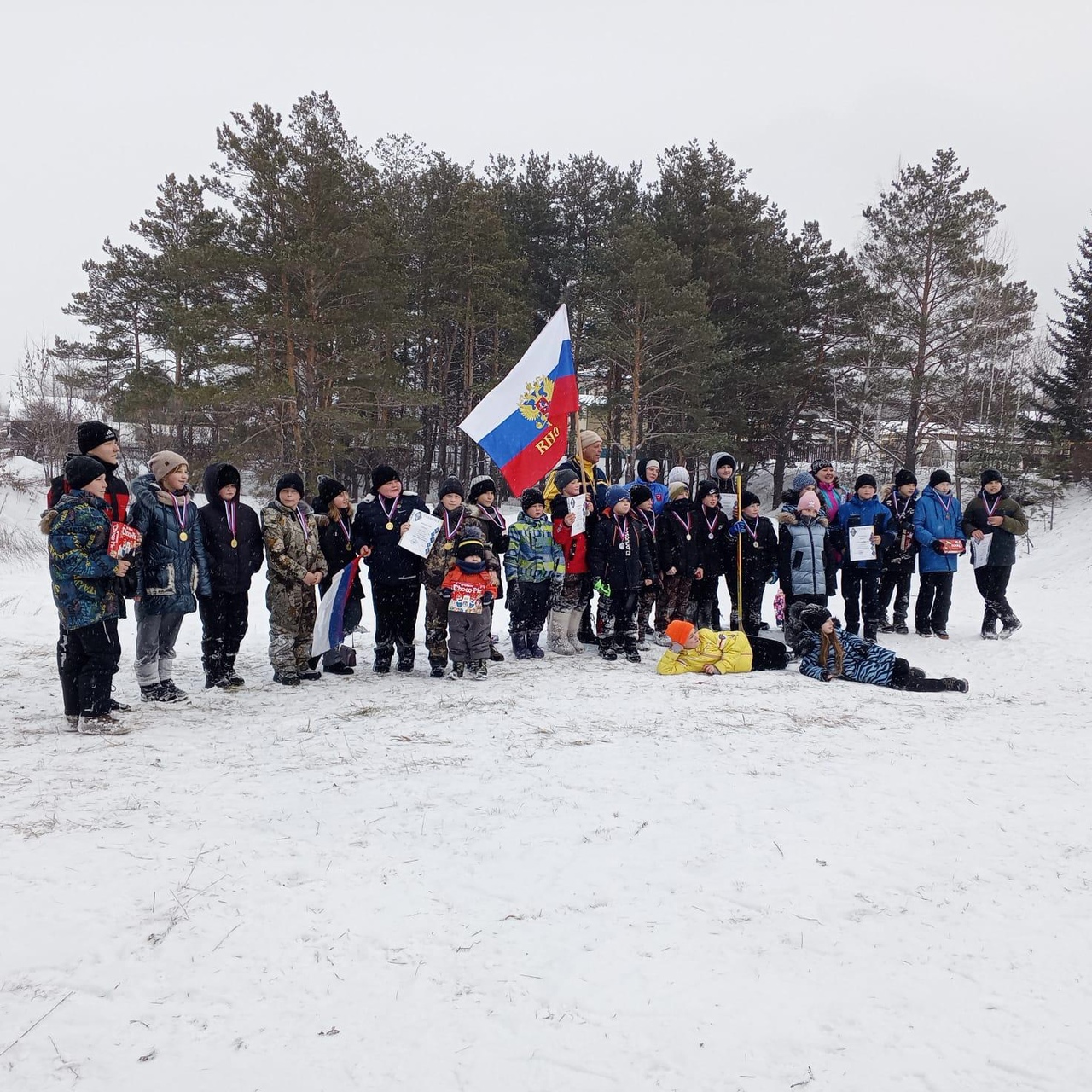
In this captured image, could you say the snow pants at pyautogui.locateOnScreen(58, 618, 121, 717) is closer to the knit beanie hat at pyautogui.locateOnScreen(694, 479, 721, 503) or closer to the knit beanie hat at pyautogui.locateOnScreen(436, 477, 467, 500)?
the knit beanie hat at pyautogui.locateOnScreen(436, 477, 467, 500)

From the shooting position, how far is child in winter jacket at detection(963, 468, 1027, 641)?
1012cm

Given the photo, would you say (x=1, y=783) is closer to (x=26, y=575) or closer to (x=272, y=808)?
(x=272, y=808)

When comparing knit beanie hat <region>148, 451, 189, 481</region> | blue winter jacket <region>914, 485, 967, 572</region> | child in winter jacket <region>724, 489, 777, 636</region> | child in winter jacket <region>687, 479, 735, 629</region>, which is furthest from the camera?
blue winter jacket <region>914, 485, 967, 572</region>

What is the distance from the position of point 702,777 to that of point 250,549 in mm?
4734

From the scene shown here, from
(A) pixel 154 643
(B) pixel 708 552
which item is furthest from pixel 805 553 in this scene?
Result: (A) pixel 154 643

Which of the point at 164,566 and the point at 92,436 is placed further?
the point at 164,566

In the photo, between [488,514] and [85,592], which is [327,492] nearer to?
[488,514]

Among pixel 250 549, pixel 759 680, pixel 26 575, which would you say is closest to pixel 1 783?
pixel 250 549

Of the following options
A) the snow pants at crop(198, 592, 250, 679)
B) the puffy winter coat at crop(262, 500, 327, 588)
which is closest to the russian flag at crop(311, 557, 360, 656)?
the puffy winter coat at crop(262, 500, 327, 588)

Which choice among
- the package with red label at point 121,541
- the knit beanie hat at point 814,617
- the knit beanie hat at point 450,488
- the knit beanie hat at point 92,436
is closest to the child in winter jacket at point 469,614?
the knit beanie hat at point 450,488

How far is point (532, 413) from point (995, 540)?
6.60m

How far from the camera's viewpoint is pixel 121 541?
5582 millimetres

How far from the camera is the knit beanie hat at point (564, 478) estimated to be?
866cm

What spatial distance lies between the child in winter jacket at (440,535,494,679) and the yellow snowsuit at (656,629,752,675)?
1.90 meters
